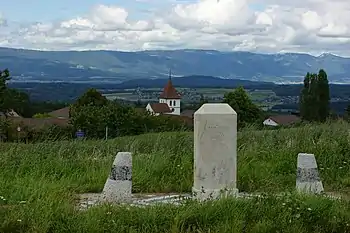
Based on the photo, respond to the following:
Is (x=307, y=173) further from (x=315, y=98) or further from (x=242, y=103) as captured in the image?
(x=315, y=98)

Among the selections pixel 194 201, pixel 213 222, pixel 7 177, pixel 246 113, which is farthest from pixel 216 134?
pixel 246 113

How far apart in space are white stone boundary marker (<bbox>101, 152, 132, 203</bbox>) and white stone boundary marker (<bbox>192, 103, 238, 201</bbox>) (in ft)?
2.77

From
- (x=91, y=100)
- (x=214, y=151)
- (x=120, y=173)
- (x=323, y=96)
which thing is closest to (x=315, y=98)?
(x=323, y=96)

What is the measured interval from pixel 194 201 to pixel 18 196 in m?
2.14

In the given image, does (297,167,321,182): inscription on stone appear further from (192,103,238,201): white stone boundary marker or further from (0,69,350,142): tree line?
(0,69,350,142): tree line

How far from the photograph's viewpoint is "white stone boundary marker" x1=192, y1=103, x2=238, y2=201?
7773 millimetres

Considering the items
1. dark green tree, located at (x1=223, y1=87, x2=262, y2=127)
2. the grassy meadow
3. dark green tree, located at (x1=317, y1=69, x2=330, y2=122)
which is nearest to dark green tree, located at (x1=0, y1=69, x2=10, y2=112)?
dark green tree, located at (x1=223, y1=87, x2=262, y2=127)

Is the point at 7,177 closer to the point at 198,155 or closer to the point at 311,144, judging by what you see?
the point at 198,155

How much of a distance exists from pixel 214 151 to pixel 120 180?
1.23m

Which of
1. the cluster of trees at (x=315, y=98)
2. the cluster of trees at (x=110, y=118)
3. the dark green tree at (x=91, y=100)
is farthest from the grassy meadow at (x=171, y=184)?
the cluster of trees at (x=315, y=98)

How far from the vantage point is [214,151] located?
7.79 meters

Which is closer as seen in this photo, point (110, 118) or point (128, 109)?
point (110, 118)

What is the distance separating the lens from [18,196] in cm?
752

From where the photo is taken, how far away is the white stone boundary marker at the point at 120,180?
782cm
